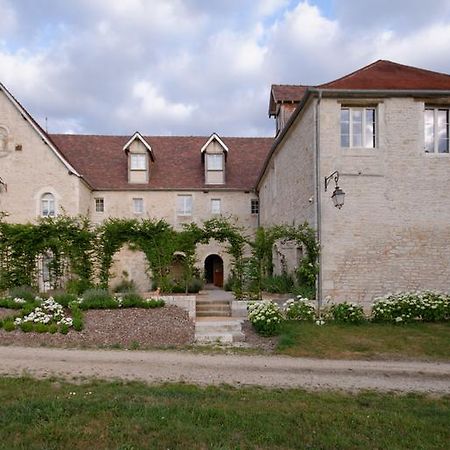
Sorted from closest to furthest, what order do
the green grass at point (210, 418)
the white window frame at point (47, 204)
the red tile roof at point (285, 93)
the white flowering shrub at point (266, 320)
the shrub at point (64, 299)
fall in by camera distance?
the green grass at point (210, 418) → the white flowering shrub at point (266, 320) → the shrub at point (64, 299) → the red tile roof at point (285, 93) → the white window frame at point (47, 204)

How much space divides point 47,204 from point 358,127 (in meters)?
16.1

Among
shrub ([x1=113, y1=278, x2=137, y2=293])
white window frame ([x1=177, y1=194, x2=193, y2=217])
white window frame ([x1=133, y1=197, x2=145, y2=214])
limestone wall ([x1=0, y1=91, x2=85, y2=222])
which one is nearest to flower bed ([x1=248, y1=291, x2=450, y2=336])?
shrub ([x1=113, y1=278, x2=137, y2=293])

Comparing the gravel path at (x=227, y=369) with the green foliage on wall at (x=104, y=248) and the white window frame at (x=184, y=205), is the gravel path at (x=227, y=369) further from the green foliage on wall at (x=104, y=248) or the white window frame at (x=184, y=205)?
the white window frame at (x=184, y=205)

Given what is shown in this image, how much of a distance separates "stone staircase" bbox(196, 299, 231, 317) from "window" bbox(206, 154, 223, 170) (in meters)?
12.4

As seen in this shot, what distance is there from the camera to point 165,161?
2512 centimetres

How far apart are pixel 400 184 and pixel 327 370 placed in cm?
726

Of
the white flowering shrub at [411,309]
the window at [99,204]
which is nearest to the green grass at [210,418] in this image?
the white flowering shrub at [411,309]

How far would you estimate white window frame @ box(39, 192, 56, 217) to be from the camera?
2047cm

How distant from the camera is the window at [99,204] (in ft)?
→ 75.6

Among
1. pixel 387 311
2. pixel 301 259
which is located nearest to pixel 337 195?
pixel 301 259

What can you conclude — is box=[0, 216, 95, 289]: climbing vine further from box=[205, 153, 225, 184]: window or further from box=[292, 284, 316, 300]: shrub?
box=[205, 153, 225, 184]: window

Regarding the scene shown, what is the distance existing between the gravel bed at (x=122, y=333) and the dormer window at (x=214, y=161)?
14035mm

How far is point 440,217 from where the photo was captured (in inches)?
479

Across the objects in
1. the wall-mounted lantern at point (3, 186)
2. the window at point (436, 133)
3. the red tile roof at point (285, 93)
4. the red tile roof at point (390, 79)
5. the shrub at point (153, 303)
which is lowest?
the shrub at point (153, 303)
